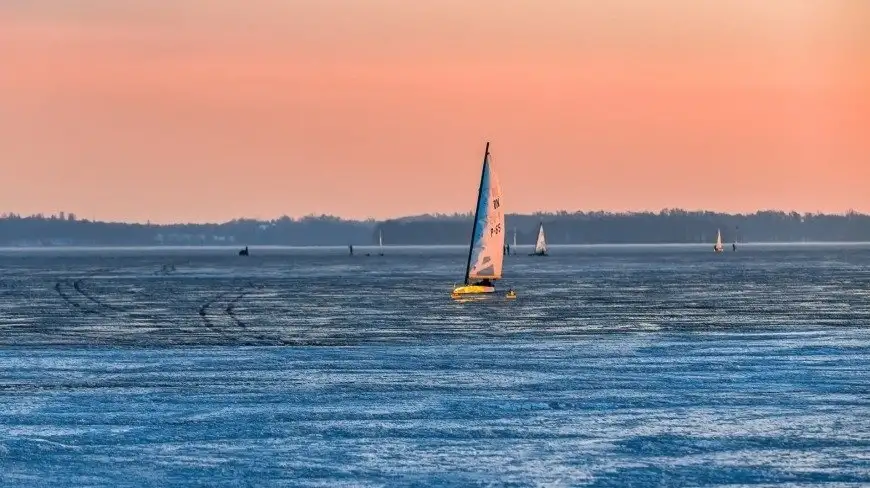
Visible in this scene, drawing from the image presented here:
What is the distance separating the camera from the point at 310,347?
94.1ft

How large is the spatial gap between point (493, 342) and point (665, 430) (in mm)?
13626

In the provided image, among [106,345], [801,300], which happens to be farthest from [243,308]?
[801,300]

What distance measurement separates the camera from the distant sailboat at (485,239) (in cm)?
5388

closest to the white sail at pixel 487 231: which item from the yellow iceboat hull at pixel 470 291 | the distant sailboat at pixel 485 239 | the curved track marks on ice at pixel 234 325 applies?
the distant sailboat at pixel 485 239

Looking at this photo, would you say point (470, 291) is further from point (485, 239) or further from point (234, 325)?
point (234, 325)

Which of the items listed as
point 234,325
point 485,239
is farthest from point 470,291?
point 234,325

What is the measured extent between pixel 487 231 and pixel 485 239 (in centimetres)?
33

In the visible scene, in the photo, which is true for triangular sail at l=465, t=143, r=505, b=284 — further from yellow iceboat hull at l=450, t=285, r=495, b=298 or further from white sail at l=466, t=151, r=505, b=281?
yellow iceboat hull at l=450, t=285, r=495, b=298

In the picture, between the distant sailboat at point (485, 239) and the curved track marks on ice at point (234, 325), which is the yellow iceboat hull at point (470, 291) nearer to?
the distant sailboat at point (485, 239)

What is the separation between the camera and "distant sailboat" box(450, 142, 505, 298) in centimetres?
5388

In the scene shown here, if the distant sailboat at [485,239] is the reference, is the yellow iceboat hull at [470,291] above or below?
below

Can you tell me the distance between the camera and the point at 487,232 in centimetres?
5516

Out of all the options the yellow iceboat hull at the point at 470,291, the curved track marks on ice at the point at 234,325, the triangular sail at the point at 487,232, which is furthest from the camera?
the triangular sail at the point at 487,232

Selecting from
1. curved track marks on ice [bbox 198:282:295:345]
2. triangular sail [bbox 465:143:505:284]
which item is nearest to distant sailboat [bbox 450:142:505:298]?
triangular sail [bbox 465:143:505:284]
